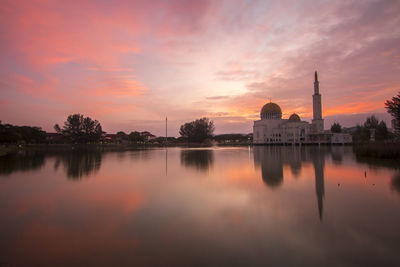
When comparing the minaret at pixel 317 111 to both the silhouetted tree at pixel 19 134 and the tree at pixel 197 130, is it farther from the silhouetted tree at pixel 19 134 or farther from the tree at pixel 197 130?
the silhouetted tree at pixel 19 134

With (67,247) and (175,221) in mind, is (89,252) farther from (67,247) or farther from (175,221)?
(175,221)

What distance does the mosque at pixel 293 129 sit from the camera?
86.6 metres

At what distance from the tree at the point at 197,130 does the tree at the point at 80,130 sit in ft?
130

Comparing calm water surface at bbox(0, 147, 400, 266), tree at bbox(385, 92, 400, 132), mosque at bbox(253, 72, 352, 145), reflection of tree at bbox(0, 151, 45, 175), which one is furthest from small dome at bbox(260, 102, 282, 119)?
calm water surface at bbox(0, 147, 400, 266)

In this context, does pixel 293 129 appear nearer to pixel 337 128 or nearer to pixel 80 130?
pixel 337 128

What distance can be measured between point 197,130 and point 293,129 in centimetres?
4194

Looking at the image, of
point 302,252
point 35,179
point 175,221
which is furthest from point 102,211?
point 35,179

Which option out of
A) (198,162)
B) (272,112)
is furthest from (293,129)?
(198,162)

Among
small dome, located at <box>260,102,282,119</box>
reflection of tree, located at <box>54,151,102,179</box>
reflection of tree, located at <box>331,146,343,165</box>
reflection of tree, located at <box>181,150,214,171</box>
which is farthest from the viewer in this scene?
small dome, located at <box>260,102,282,119</box>

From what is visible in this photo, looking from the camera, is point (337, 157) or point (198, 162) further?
point (337, 157)

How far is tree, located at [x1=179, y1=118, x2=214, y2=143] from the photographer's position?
112562 mm

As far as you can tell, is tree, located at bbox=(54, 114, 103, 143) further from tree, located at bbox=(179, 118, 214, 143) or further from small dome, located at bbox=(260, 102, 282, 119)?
small dome, located at bbox=(260, 102, 282, 119)

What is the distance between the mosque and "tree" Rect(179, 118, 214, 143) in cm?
2277

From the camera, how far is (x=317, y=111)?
90562 mm
